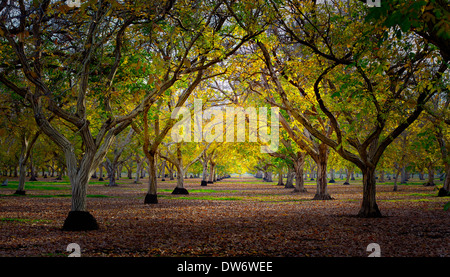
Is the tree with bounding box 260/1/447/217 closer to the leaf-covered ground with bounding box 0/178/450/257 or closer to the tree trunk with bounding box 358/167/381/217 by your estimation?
the tree trunk with bounding box 358/167/381/217

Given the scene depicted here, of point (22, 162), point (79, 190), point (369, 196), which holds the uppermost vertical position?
point (22, 162)

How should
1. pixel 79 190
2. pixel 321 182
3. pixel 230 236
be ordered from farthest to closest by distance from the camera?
pixel 321 182, pixel 79 190, pixel 230 236

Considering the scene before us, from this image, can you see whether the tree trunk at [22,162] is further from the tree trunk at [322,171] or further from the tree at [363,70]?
the tree trunk at [322,171]

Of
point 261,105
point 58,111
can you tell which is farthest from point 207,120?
point 58,111

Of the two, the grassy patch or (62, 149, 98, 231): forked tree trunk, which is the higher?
(62, 149, 98, 231): forked tree trunk

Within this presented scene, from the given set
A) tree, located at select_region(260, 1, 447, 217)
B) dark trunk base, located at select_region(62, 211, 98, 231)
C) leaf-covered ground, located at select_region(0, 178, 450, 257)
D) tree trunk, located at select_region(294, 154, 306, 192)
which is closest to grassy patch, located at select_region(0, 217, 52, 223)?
leaf-covered ground, located at select_region(0, 178, 450, 257)

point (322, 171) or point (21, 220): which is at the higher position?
point (322, 171)

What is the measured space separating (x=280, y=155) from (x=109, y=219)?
2347 cm

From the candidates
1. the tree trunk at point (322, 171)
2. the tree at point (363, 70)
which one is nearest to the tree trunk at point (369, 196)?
the tree at point (363, 70)
